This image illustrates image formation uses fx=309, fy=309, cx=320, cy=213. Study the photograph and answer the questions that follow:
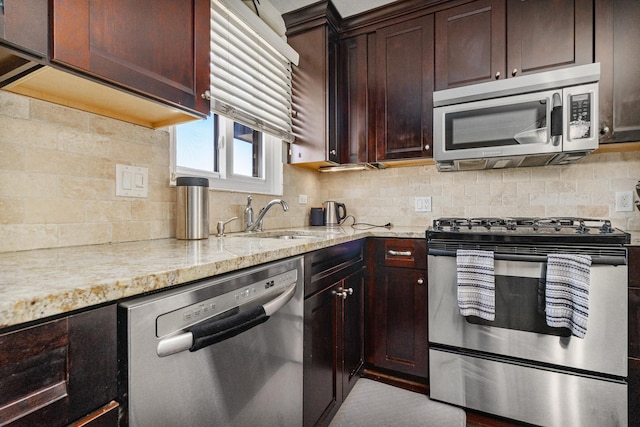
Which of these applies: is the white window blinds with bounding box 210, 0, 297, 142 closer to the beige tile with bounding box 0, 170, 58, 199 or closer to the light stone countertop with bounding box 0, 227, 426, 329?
the beige tile with bounding box 0, 170, 58, 199

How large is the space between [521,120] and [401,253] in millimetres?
1028

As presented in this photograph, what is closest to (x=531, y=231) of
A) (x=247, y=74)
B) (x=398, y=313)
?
(x=398, y=313)

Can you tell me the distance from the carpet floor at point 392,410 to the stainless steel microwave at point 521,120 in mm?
1440

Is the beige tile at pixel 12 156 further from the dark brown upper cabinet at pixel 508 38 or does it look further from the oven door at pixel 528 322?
the dark brown upper cabinet at pixel 508 38

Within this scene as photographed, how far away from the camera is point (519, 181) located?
2123mm

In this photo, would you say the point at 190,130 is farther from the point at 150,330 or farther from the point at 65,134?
the point at 150,330

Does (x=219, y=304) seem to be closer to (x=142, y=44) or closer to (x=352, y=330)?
(x=142, y=44)

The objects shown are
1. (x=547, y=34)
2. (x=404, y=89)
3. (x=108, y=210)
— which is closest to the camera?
(x=108, y=210)

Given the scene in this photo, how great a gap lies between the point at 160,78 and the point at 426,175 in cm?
193

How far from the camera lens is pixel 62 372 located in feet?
1.71

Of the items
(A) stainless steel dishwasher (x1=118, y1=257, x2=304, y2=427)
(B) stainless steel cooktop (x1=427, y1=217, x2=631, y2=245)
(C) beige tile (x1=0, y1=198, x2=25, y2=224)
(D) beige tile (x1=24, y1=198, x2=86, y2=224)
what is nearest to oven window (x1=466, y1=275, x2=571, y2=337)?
(B) stainless steel cooktop (x1=427, y1=217, x2=631, y2=245)

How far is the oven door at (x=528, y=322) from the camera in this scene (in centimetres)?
140

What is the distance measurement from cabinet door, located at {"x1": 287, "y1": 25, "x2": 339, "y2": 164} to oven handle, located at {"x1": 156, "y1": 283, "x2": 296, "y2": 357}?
58.6 inches

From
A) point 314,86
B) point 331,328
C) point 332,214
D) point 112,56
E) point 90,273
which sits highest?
point 314,86
